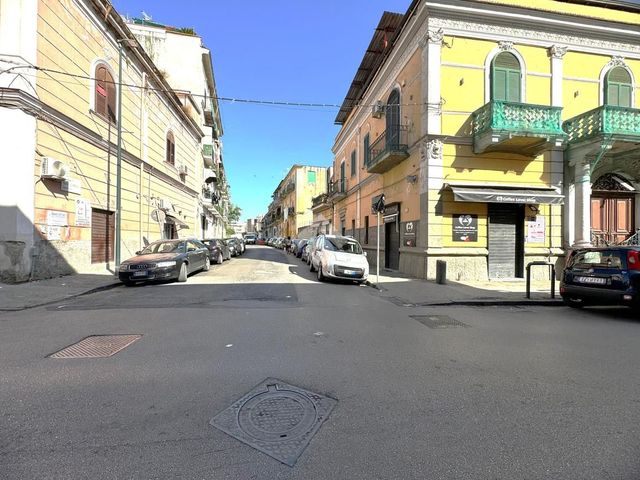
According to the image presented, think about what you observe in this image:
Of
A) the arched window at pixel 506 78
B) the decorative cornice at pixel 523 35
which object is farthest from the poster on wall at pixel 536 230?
the decorative cornice at pixel 523 35

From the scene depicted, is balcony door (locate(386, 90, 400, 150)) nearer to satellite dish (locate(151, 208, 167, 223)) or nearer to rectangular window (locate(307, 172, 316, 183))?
satellite dish (locate(151, 208, 167, 223))

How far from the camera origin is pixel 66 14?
11227 millimetres

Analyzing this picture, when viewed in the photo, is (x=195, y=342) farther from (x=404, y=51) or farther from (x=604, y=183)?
(x=604, y=183)

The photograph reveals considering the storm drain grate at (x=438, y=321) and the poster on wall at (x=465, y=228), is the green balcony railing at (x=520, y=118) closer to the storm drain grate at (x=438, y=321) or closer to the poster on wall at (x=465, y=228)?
the poster on wall at (x=465, y=228)

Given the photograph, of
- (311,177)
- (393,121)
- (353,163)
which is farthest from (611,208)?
(311,177)

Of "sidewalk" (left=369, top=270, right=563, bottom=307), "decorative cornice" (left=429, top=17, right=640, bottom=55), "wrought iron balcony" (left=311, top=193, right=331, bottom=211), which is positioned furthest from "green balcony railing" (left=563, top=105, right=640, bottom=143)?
"wrought iron balcony" (left=311, top=193, right=331, bottom=211)

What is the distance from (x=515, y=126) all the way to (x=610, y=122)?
3.50 meters

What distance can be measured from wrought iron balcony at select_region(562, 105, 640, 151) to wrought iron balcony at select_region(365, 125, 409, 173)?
6455 mm

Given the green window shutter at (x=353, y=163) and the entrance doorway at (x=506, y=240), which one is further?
the green window shutter at (x=353, y=163)

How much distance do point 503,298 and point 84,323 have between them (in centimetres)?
970

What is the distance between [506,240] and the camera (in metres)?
13.0

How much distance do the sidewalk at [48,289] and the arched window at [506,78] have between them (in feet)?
50.0

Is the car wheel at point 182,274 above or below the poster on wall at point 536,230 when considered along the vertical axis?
below

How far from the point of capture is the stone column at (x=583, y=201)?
1280cm
